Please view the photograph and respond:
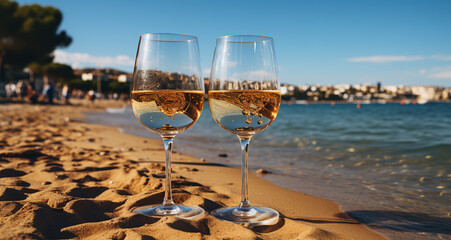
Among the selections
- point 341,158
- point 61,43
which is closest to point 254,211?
point 341,158

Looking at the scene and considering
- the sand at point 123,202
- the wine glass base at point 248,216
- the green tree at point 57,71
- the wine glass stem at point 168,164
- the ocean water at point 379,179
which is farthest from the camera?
the green tree at point 57,71

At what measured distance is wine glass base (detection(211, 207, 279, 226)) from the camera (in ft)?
6.81

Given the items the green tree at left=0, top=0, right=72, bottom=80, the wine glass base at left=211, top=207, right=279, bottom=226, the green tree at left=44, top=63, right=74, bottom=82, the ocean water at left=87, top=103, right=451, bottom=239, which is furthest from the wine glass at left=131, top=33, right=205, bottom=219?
the green tree at left=44, top=63, right=74, bottom=82

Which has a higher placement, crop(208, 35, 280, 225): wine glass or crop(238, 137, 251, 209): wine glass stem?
crop(208, 35, 280, 225): wine glass

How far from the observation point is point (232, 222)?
2.04 m

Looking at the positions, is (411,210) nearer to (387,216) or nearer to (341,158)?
(387,216)

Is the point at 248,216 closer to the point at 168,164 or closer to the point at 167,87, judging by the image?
the point at 168,164

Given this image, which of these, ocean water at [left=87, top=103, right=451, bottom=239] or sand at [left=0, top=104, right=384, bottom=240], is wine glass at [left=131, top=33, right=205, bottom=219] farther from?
ocean water at [left=87, top=103, right=451, bottom=239]

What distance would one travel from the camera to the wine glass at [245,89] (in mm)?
2117

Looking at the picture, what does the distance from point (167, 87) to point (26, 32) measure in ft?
154

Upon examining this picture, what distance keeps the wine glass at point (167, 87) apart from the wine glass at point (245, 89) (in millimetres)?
155

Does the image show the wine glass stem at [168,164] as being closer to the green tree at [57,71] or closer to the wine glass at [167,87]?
the wine glass at [167,87]

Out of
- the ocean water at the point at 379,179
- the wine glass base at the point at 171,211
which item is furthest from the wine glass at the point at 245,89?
the ocean water at the point at 379,179

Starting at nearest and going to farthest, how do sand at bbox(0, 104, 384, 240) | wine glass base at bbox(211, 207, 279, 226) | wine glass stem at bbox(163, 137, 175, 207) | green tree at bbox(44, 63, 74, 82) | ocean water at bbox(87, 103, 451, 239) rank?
sand at bbox(0, 104, 384, 240)
wine glass base at bbox(211, 207, 279, 226)
wine glass stem at bbox(163, 137, 175, 207)
ocean water at bbox(87, 103, 451, 239)
green tree at bbox(44, 63, 74, 82)
